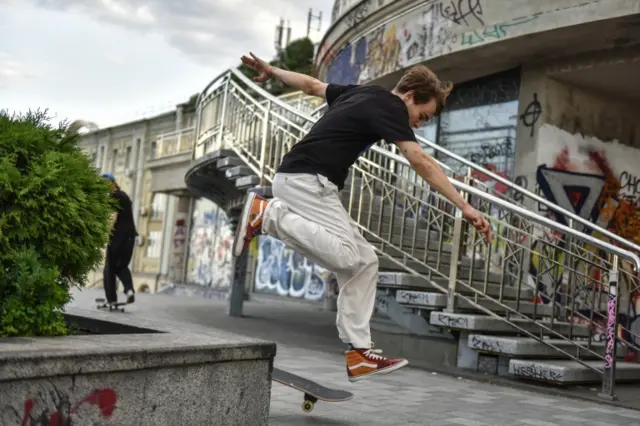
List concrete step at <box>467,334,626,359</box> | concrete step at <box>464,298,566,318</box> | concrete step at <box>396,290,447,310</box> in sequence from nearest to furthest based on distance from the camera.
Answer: concrete step at <box>467,334,626,359</box>, concrete step at <box>396,290,447,310</box>, concrete step at <box>464,298,566,318</box>

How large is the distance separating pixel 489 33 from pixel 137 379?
8.05 meters

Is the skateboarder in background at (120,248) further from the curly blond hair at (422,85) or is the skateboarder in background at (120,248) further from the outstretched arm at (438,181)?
the outstretched arm at (438,181)

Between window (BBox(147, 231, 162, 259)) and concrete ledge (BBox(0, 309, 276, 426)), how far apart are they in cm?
3734

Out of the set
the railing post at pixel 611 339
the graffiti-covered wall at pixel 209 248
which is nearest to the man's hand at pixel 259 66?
the railing post at pixel 611 339

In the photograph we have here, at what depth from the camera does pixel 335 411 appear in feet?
16.5

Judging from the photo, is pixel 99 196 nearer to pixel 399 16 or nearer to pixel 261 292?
pixel 399 16

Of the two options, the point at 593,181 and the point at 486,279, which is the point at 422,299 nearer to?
the point at 486,279

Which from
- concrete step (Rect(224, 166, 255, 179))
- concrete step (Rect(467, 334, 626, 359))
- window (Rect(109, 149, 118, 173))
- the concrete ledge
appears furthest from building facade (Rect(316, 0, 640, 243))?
window (Rect(109, 149, 118, 173))

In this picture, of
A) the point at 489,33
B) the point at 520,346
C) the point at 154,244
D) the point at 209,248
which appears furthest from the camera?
the point at 154,244

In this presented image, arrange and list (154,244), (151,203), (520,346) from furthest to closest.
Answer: (151,203) → (154,244) → (520,346)

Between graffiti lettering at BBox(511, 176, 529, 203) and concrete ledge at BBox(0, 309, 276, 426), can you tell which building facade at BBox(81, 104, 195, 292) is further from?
concrete ledge at BBox(0, 309, 276, 426)

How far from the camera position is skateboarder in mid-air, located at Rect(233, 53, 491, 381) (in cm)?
425

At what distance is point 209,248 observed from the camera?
118ft

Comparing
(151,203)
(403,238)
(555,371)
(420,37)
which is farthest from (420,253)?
(151,203)
